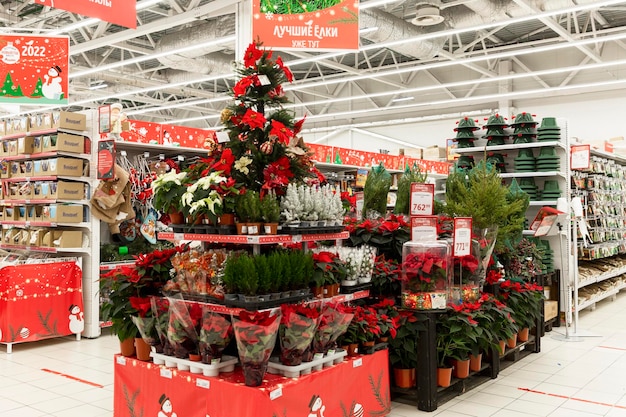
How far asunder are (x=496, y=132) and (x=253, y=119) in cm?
471

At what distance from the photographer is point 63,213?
653cm

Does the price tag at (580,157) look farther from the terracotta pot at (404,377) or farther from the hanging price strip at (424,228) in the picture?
the terracotta pot at (404,377)

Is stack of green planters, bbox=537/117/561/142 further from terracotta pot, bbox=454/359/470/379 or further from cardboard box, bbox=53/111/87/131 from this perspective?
cardboard box, bbox=53/111/87/131

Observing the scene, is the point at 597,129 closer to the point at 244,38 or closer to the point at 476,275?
the point at 244,38

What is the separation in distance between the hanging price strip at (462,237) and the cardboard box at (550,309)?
2883 mm

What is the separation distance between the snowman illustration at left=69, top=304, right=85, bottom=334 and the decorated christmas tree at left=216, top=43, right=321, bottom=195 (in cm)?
371

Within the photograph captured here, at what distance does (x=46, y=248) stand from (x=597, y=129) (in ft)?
47.6

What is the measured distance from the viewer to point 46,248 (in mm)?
6758

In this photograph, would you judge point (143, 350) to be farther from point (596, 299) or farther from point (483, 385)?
point (596, 299)

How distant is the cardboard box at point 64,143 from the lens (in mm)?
6531

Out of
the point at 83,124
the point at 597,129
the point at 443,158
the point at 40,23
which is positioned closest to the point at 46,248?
the point at 83,124

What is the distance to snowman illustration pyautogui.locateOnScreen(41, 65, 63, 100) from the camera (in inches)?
289

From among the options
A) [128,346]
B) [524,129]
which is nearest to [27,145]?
[128,346]

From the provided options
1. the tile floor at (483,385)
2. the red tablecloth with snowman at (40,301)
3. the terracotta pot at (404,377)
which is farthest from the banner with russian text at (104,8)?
the terracotta pot at (404,377)
